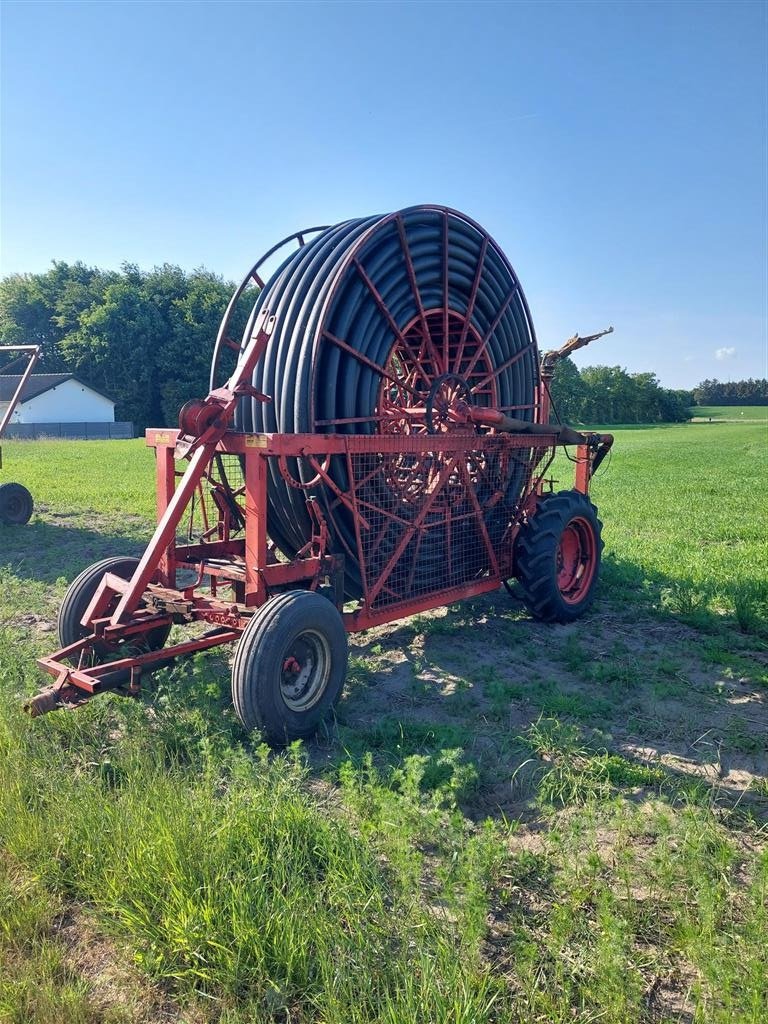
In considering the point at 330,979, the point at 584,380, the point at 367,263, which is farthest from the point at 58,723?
the point at 584,380

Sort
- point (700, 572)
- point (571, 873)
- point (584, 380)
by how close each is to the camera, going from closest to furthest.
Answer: point (571, 873), point (700, 572), point (584, 380)

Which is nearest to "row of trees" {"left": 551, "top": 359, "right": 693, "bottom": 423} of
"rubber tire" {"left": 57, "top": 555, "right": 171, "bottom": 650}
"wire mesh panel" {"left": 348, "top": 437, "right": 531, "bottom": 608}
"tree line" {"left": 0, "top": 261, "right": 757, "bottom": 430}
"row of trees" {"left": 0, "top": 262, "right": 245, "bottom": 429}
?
"tree line" {"left": 0, "top": 261, "right": 757, "bottom": 430}

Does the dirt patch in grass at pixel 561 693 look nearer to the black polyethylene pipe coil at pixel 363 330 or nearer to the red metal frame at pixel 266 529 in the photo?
the red metal frame at pixel 266 529

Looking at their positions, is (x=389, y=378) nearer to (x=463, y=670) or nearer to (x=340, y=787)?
(x=463, y=670)

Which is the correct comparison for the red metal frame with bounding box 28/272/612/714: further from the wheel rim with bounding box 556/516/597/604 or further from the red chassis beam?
the wheel rim with bounding box 556/516/597/604

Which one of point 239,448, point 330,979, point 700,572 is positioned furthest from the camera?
point 700,572

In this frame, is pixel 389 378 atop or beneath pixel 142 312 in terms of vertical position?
beneath

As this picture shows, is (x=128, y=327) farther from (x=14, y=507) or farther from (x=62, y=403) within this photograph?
(x=14, y=507)

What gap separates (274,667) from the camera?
408 cm

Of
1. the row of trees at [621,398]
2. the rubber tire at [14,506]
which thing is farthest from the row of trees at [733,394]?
the rubber tire at [14,506]

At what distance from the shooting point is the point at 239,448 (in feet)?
15.6

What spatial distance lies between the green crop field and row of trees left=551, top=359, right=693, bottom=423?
8151 cm

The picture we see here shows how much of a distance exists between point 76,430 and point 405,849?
47.3 metres

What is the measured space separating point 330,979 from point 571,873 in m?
1.04
